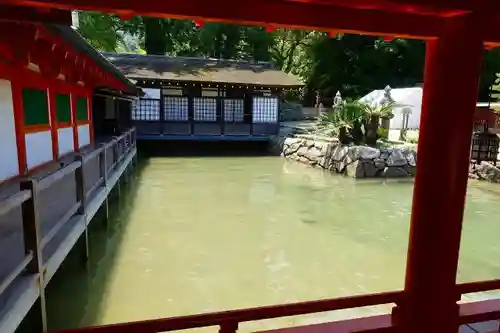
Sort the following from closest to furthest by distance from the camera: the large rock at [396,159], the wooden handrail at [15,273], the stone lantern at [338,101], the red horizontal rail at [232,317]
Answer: the red horizontal rail at [232,317] → the wooden handrail at [15,273] → the large rock at [396,159] → the stone lantern at [338,101]

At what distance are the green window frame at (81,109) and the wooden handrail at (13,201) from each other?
24.3 feet

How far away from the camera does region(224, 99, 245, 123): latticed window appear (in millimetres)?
19234

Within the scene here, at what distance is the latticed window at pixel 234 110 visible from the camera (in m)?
19.2

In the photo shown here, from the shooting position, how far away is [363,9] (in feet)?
6.75

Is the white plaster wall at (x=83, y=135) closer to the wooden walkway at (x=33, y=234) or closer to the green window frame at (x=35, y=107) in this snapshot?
the green window frame at (x=35, y=107)

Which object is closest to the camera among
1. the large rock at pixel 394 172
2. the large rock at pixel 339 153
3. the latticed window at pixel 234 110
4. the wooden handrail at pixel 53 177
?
the wooden handrail at pixel 53 177

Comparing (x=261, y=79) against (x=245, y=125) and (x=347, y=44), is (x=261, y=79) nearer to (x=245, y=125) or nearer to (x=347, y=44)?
(x=245, y=125)

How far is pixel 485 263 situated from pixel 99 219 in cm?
676

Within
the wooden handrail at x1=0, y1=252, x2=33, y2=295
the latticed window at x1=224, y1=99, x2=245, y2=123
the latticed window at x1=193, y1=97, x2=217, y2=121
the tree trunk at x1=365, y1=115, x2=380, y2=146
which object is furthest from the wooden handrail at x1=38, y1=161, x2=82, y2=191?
the latticed window at x1=224, y1=99, x2=245, y2=123

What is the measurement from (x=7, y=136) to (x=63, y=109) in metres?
3.08

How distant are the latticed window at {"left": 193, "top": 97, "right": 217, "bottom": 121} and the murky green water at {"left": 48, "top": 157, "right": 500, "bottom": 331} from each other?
7.47 metres

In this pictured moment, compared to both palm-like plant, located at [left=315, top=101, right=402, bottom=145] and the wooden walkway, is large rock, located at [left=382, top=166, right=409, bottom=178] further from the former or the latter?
the wooden walkway

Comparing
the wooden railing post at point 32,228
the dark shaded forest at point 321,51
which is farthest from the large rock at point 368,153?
the dark shaded forest at point 321,51

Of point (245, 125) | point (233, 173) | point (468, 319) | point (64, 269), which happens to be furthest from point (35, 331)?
point (245, 125)
